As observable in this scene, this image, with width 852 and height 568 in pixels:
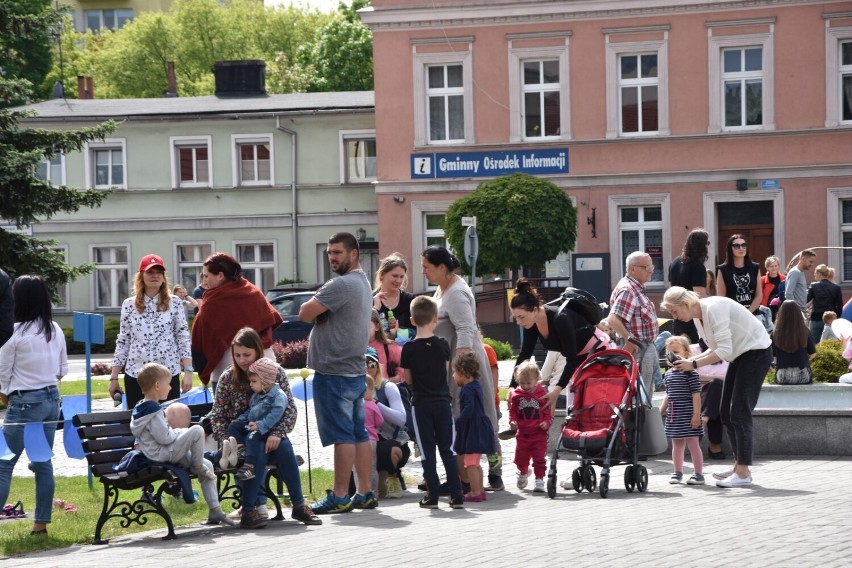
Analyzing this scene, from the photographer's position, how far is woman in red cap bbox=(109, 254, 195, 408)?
11969 mm

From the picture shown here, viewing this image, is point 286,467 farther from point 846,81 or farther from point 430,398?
point 846,81

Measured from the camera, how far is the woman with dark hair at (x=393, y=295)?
41.5 feet

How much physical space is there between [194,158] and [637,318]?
32093 mm

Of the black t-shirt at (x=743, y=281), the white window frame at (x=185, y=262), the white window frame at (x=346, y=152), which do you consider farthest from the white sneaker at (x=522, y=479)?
the white window frame at (x=185, y=262)

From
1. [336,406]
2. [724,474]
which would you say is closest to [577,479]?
[724,474]

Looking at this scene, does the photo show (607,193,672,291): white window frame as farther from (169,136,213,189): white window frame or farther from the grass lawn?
the grass lawn

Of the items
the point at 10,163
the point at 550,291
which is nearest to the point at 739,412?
the point at 10,163

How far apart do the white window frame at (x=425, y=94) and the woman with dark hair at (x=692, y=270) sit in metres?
22.6

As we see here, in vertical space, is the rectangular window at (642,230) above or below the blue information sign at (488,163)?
below

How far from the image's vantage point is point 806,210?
3625 centimetres

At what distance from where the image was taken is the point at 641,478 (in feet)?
38.6

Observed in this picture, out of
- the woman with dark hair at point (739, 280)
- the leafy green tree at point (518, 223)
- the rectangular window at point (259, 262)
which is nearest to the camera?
the woman with dark hair at point (739, 280)

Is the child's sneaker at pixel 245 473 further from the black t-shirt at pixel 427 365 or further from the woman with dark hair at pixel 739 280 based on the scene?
the woman with dark hair at pixel 739 280

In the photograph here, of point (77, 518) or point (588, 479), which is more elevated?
point (588, 479)
